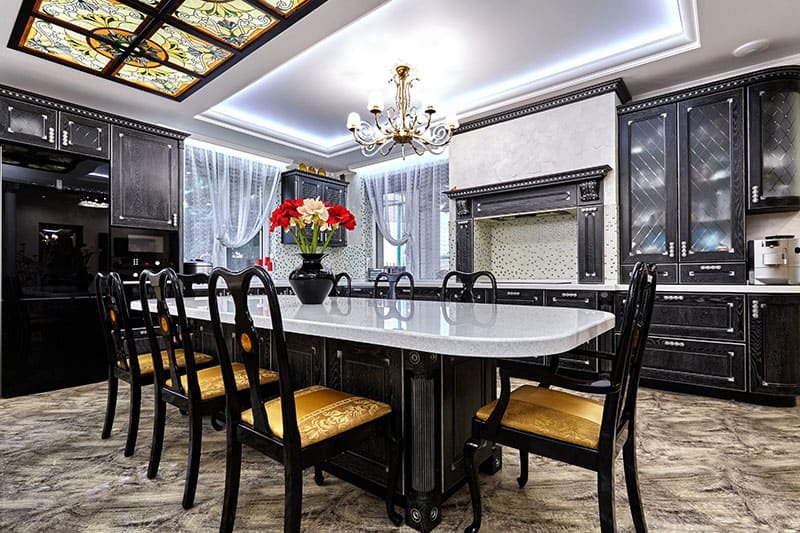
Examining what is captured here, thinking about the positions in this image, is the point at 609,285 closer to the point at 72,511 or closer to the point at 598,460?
the point at 598,460

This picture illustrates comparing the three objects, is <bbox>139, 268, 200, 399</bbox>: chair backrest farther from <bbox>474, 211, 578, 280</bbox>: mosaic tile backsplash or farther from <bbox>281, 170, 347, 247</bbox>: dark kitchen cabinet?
<bbox>281, 170, 347, 247</bbox>: dark kitchen cabinet

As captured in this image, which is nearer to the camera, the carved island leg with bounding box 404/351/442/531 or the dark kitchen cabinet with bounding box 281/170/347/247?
the carved island leg with bounding box 404/351/442/531

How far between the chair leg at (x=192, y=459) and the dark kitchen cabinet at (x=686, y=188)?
3673 mm

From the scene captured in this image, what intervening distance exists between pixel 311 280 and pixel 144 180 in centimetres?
292

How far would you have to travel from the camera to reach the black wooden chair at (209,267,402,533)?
126 cm

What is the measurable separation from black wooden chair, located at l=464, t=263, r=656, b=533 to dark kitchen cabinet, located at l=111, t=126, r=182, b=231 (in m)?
4.06

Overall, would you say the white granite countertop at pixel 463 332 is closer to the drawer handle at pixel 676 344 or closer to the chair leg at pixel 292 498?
the chair leg at pixel 292 498

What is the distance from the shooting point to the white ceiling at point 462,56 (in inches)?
115

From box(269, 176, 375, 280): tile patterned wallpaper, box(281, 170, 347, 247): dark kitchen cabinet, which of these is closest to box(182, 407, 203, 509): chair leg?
box(281, 170, 347, 247): dark kitchen cabinet

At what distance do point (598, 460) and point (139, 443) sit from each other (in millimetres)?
2415

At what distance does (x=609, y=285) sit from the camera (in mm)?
3742

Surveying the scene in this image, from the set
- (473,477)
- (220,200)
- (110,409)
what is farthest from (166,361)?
(220,200)

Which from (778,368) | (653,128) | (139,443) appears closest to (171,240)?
(139,443)

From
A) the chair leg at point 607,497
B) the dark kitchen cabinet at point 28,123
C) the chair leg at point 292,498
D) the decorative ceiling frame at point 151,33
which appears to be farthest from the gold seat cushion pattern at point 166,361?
the dark kitchen cabinet at point 28,123
